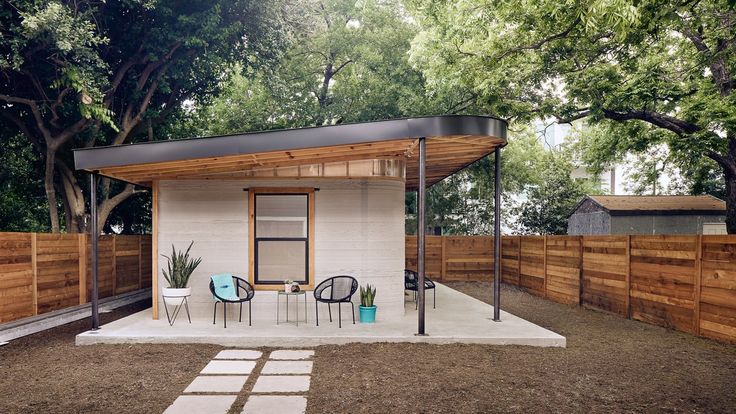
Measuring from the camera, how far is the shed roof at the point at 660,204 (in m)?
14.9

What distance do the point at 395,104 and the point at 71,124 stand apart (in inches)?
341

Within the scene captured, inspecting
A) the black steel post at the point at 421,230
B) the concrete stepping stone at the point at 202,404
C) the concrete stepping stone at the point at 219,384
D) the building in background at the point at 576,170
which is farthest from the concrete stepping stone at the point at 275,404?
the building in background at the point at 576,170

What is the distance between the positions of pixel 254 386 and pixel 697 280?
5375 millimetres

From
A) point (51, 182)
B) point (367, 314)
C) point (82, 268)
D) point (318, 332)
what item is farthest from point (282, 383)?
point (51, 182)

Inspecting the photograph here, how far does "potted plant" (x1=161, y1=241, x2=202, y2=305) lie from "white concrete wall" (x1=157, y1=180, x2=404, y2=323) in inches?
6.6

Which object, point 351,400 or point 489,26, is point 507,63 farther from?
point 351,400

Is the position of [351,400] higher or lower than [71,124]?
lower

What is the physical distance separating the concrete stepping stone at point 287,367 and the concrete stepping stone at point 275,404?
712 mm

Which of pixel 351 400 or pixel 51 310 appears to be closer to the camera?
pixel 351 400

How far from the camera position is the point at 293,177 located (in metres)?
6.98

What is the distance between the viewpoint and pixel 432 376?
4.57 m

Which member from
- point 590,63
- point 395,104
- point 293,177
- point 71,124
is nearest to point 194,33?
point 71,124

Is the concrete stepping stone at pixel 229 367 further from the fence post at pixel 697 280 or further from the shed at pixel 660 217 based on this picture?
the shed at pixel 660 217

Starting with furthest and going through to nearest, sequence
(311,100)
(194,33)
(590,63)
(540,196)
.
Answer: (540,196) < (311,100) < (590,63) < (194,33)
